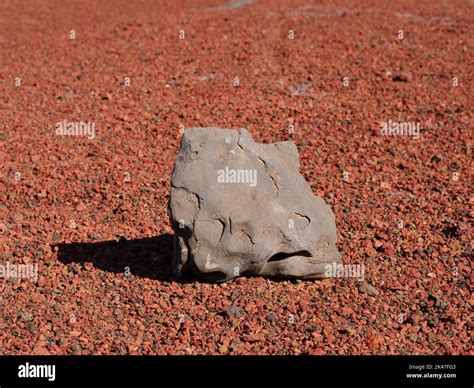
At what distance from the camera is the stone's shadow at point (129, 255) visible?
8617 mm

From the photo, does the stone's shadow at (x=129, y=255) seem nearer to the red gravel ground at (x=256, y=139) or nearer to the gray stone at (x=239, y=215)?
the red gravel ground at (x=256, y=139)

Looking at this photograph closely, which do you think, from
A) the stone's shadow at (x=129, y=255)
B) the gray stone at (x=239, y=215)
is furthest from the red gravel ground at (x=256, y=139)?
the gray stone at (x=239, y=215)

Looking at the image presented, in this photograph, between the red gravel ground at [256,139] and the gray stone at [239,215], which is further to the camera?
the gray stone at [239,215]

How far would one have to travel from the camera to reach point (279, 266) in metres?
8.27

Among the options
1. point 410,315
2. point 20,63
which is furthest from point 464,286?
point 20,63

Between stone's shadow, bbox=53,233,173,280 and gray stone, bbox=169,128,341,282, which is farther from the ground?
gray stone, bbox=169,128,341,282

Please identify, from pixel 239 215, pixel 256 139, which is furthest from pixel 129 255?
→ pixel 256 139

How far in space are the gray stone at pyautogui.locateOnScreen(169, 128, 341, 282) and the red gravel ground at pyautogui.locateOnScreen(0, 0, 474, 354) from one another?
1.12 feet

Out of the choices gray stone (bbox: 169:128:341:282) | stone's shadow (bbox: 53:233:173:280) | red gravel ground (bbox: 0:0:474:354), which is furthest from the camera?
stone's shadow (bbox: 53:233:173:280)

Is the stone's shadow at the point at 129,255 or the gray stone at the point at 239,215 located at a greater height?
the gray stone at the point at 239,215

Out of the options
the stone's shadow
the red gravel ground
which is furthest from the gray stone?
the stone's shadow

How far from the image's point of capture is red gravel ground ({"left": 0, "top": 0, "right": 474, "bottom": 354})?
7.71 metres

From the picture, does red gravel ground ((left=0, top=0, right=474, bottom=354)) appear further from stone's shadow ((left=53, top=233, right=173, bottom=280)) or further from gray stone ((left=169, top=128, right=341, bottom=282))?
gray stone ((left=169, top=128, right=341, bottom=282))

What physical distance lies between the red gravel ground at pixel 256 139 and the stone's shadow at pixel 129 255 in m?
0.03
